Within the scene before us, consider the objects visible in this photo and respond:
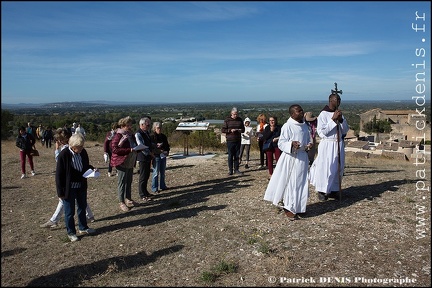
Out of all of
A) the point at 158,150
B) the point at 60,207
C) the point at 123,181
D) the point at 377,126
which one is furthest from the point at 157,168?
the point at 377,126

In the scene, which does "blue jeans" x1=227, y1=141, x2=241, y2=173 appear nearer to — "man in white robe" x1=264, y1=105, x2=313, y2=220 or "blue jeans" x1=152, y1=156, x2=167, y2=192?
"blue jeans" x1=152, y1=156, x2=167, y2=192

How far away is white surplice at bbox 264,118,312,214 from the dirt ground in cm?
36

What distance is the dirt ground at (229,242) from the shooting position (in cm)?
418

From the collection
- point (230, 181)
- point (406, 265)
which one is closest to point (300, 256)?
point (406, 265)

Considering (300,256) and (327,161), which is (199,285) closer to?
(300,256)

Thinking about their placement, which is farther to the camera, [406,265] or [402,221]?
[402,221]

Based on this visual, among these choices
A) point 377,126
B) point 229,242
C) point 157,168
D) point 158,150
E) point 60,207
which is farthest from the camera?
point 377,126

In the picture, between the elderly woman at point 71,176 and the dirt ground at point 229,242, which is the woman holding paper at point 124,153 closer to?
the dirt ground at point 229,242

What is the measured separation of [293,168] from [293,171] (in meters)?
0.05

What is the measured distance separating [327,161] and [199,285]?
377 centimetres

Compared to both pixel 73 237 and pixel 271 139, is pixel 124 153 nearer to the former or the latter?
pixel 73 237

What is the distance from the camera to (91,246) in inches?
206

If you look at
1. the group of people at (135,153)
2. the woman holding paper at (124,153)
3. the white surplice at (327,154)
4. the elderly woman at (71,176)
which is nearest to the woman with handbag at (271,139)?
the white surplice at (327,154)

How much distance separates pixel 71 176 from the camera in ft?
17.2
